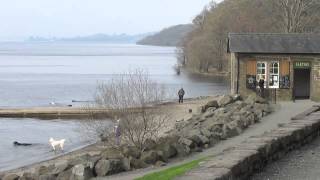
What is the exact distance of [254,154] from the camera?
11000 mm

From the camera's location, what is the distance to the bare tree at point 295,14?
2562 inches

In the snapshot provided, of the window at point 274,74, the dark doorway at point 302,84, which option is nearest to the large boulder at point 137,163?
the window at point 274,74

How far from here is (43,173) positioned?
22.6 meters

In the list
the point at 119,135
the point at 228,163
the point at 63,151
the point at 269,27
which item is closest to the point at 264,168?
the point at 228,163

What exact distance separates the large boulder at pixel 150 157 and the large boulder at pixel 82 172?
1.93 metres

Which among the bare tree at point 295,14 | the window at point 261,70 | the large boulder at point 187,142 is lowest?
the large boulder at point 187,142

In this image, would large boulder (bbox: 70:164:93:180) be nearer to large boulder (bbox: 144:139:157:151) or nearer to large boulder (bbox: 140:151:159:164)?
large boulder (bbox: 140:151:159:164)

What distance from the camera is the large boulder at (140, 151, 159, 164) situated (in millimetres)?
20672

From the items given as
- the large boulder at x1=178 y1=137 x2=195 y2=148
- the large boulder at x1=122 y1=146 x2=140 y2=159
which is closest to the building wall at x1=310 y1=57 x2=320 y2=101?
the large boulder at x1=178 y1=137 x2=195 y2=148

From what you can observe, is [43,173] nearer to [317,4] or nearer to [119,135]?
[119,135]

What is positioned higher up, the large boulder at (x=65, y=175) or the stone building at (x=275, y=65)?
the stone building at (x=275, y=65)

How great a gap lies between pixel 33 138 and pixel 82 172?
79.7 feet

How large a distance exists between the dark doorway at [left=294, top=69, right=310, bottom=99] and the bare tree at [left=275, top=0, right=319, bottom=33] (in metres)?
26.6

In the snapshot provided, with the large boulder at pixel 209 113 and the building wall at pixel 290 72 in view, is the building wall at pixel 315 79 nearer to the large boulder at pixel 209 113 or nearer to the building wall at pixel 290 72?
the building wall at pixel 290 72
